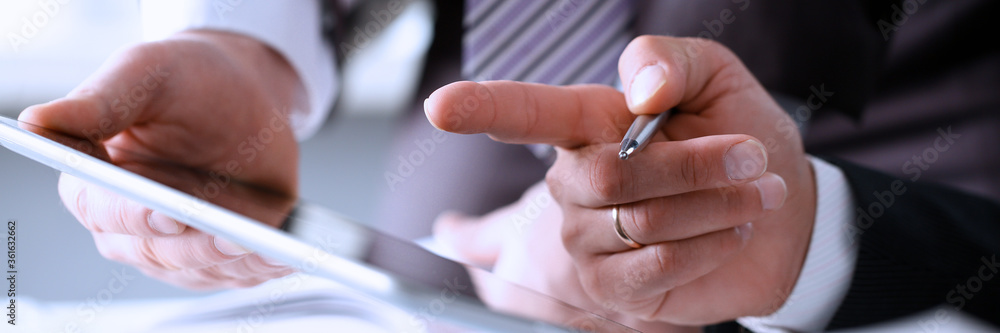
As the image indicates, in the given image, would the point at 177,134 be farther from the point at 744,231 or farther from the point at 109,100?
the point at 744,231

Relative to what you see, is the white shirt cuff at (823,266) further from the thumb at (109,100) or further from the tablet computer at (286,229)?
the thumb at (109,100)

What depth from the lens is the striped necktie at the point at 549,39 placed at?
53 cm

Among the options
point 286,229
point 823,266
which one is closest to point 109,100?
point 286,229

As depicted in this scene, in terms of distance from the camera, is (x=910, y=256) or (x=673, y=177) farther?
(x=910, y=256)

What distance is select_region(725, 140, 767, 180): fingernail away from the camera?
0.22m

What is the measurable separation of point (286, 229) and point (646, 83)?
0.54 ft

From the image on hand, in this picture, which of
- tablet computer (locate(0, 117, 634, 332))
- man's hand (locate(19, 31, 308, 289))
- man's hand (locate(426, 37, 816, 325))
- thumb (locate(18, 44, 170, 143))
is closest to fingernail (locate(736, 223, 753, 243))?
man's hand (locate(426, 37, 816, 325))

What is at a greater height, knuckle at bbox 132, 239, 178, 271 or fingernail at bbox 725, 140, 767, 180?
knuckle at bbox 132, 239, 178, 271

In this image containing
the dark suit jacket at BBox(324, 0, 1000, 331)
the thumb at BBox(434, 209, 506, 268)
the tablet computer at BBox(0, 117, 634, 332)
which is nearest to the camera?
the tablet computer at BBox(0, 117, 634, 332)

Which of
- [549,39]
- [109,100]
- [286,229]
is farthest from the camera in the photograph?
[549,39]

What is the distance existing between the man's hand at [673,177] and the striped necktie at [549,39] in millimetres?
236

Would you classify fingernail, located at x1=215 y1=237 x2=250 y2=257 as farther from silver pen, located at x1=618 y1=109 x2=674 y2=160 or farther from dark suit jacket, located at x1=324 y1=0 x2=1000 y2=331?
dark suit jacket, located at x1=324 y1=0 x2=1000 y2=331

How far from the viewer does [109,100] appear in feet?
1.04

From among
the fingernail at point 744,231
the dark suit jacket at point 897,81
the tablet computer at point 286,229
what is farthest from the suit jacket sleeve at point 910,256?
the tablet computer at point 286,229
